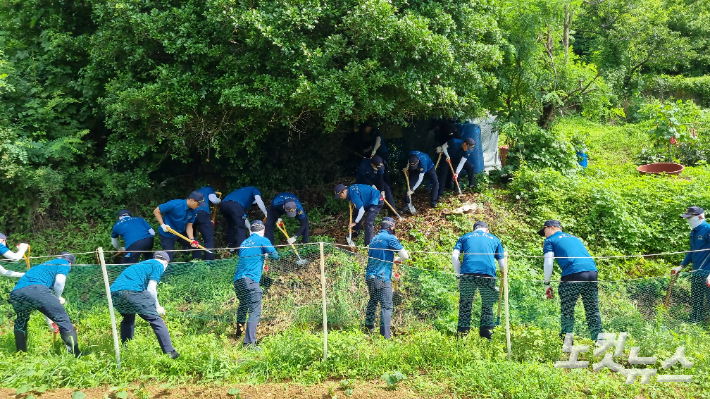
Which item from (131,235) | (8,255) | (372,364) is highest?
(131,235)

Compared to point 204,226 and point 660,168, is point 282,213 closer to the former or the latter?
point 204,226

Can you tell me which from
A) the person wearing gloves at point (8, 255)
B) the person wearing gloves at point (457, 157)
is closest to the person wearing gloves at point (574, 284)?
the person wearing gloves at point (457, 157)

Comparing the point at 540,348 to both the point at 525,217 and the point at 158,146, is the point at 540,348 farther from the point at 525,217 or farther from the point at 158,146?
the point at 158,146

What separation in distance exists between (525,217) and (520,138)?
220 cm

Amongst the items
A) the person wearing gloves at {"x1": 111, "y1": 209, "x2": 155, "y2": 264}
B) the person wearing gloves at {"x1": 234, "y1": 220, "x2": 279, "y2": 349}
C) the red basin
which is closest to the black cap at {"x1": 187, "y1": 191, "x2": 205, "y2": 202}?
the person wearing gloves at {"x1": 111, "y1": 209, "x2": 155, "y2": 264}

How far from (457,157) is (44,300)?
7.74 m

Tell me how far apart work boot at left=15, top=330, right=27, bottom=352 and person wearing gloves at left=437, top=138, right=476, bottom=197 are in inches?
289

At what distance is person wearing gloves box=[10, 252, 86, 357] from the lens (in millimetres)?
6293

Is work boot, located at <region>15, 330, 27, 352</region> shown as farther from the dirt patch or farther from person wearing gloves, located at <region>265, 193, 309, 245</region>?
person wearing gloves, located at <region>265, 193, 309, 245</region>

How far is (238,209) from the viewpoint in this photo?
9312mm

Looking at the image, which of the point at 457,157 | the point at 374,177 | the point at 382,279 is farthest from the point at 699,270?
the point at 374,177

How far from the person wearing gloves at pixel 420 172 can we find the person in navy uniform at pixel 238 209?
9.63 ft

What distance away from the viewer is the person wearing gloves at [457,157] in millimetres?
11086

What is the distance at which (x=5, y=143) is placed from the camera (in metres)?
9.30
